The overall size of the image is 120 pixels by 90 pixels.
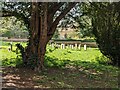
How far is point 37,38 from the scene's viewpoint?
15.4 ft

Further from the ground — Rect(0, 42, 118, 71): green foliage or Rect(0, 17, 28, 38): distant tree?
Rect(0, 17, 28, 38): distant tree

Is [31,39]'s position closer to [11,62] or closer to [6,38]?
[6,38]

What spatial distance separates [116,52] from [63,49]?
2.04 m

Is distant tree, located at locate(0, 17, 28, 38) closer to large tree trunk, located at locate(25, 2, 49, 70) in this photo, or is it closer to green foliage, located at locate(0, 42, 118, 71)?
large tree trunk, located at locate(25, 2, 49, 70)

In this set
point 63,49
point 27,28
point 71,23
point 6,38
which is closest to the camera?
point 6,38

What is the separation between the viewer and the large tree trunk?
15.0 feet

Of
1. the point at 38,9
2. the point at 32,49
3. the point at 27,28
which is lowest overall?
the point at 32,49

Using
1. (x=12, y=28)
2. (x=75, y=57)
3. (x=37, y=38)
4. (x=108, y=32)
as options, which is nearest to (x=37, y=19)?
(x=37, y=38)

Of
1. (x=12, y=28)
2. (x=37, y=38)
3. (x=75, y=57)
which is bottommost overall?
(x=75, y=57)

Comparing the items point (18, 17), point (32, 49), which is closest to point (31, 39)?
point (32, 49)

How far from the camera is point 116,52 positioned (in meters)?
6.55

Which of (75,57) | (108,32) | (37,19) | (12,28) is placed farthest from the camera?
(75,57)

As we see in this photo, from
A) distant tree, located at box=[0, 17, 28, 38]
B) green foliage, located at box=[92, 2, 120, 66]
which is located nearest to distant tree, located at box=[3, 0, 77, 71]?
distant tree, located at box=[0, 17, 28, 38]

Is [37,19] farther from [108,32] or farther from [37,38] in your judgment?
[108,32]
